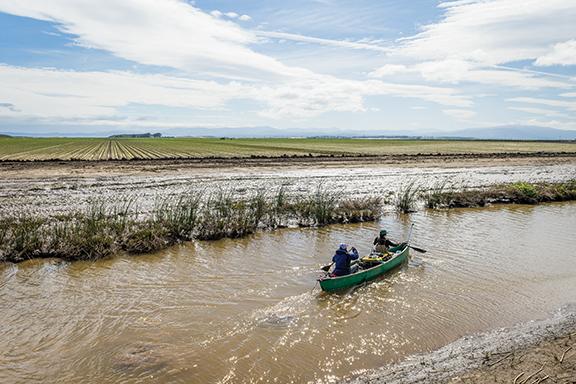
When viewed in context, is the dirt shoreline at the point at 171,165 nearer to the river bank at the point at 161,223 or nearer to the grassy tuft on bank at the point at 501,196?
the river bank at the point at 161,223

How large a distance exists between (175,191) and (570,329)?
80.3 ft

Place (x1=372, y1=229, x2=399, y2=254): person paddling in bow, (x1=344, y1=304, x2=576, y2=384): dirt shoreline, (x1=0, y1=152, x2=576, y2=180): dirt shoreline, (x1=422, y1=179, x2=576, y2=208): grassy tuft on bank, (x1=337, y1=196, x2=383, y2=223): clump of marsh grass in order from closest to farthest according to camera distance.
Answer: (x1=344, y1=304, x2=576, y2=384): dirt shoreline, (x1=372, y1=229, x2=399, y2=254): person paddling in bow, (x1=337, y1=196, x2=383, y2=223): clump of marsh grass, (x1=422, y1=179, x2=576, y2=208): grassy tuft on bank, (x1=0, y1=152, x2=576, y2=180): dirt shoreline

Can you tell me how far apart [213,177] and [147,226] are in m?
20.1

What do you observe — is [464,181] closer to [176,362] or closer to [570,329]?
[570,329]

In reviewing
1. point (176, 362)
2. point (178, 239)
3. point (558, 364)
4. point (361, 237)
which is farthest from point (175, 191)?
point (558, 364)

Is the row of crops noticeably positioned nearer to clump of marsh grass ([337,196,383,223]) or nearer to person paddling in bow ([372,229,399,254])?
clump of marsh grass ([337,196,383,223])

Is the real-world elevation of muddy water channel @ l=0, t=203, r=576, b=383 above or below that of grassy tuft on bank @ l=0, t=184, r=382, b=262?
below

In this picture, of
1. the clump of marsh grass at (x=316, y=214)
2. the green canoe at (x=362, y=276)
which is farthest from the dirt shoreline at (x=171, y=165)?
the green canoe at (x=362, y=276)

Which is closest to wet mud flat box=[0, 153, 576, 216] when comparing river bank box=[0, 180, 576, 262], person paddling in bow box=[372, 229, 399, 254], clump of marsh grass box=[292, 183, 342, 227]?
river bank box=[0, 180, 576, 262]

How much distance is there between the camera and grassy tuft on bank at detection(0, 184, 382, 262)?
51.1 feet

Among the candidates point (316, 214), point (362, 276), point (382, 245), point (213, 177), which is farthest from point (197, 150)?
point (362, 276)

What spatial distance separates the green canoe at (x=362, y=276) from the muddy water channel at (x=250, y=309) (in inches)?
12.4

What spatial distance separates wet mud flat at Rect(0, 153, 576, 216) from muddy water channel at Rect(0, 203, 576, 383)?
393 inches

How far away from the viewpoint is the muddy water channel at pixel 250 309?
9164 mm
